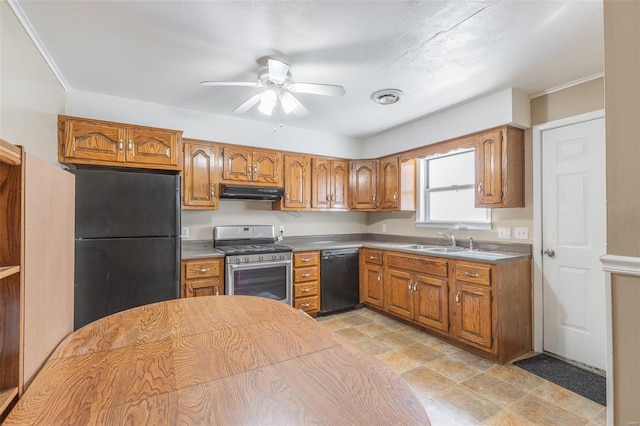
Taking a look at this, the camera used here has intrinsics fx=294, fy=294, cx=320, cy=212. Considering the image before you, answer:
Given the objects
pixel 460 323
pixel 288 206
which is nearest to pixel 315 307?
pixel 288 206

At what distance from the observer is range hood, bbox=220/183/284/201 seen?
3404mm

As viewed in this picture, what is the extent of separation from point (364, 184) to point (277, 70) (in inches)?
96.4

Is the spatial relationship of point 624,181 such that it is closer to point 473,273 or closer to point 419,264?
point 473,273

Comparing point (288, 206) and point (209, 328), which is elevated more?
point (288, 206)

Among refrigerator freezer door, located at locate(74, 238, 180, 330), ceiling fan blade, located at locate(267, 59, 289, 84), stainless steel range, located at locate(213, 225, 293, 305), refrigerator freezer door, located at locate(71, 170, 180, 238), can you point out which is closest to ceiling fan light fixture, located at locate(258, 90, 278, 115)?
ceiling fan blade, located at locate(267, 59, 289, 84)

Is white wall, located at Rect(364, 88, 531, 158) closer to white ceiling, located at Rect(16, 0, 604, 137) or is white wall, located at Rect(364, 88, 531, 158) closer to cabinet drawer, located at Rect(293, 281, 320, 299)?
white ceiling, located at Rect(16, 0, 604, 137)

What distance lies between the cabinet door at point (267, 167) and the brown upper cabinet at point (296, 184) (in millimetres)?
99

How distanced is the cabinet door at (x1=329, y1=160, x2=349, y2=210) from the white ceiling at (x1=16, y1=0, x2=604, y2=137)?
1443mm

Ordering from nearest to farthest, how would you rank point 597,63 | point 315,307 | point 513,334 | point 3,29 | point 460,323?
point 3,29 → point 597,63 → point 513,334 → point 460,323 → point 315,307

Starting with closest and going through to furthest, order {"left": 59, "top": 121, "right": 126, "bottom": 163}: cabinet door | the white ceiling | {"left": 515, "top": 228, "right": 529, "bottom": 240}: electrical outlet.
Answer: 1. the white ceiling
2. {"left": 59, "top": 121, "right": 126, "bottom": 163}: cabinet door
3. {"left": 515, "top": 228, "right": 529, "bottom": 240}: electrical outlet

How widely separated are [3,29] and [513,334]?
4.19 m

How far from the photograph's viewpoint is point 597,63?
2.27m

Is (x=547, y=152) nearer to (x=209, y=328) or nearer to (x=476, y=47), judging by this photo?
(x=476, y=47)

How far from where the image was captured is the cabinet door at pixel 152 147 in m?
2.80
